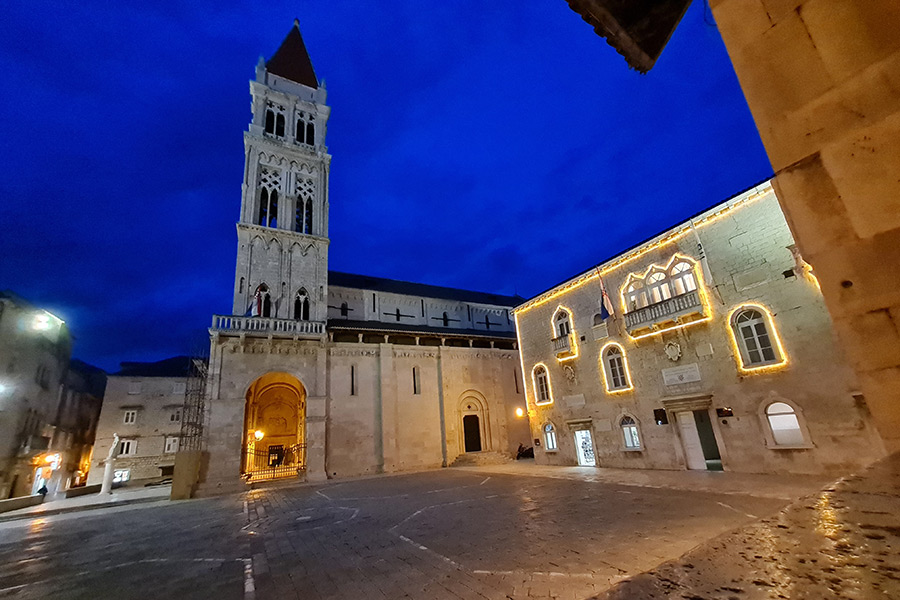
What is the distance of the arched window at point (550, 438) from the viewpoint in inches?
821

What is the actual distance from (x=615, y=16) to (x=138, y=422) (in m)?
46.9

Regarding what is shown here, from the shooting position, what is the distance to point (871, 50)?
1.42 meters

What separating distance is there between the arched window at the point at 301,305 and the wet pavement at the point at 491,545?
1473 centimetres

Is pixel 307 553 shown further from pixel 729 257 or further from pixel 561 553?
pixel 729 257

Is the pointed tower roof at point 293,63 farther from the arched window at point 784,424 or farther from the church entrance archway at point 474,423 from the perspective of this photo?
the arched window at point 784,424

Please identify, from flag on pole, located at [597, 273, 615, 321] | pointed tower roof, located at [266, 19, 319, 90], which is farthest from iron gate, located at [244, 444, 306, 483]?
pointed tower roof, located at [266, 19, 319, 90]

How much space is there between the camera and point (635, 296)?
1736 cm

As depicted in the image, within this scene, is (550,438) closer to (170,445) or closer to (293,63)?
(170,445)

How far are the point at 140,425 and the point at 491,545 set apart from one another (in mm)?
41959

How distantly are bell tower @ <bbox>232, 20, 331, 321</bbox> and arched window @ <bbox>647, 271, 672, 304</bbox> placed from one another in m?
20.9

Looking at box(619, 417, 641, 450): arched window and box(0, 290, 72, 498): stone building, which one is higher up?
box(0, 290, 72, 498): stone building

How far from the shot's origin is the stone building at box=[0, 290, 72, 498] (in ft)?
82.9

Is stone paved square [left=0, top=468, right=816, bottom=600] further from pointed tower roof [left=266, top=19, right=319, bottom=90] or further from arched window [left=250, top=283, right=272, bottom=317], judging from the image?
pointed tower roof [left=266, top=19, right=319, bottom=90]

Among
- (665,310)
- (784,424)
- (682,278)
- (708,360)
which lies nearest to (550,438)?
(708,360)
